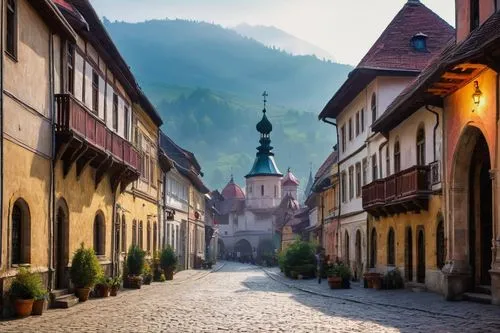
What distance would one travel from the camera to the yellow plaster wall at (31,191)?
16.1 metres

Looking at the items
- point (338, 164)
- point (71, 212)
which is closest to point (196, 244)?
point (338, 164)

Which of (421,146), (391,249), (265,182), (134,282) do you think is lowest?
(134,282)

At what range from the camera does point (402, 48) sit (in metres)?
34.6

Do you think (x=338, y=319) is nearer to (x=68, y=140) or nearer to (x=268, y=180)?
(x=68, y=140)

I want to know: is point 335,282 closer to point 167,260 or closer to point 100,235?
point 100,235

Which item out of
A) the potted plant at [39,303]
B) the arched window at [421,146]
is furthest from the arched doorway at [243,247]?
the potted plant at [39,303]

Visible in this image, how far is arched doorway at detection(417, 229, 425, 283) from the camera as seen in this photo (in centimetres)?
2744

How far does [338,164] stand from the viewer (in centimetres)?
4469

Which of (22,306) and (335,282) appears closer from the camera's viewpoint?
(22,306)

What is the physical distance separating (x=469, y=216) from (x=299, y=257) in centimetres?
2127

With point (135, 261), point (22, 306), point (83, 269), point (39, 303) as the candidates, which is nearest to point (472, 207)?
point (83, 269)

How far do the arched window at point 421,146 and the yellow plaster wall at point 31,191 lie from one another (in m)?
13.6

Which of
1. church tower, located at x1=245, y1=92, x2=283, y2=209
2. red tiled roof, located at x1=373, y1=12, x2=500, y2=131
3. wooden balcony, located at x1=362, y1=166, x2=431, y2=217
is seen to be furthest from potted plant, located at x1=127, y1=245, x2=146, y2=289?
church tower, located at x1=245, y1=92, x2=283, y2=209

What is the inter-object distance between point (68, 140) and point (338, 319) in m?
8.36
